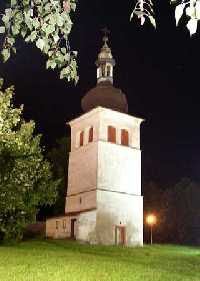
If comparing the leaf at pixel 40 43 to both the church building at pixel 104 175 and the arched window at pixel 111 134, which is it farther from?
the arched window at pixel 111 134

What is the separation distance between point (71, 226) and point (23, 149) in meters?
14.6

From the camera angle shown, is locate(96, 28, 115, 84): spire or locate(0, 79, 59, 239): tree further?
locate(96, 28, 115, 84): spire

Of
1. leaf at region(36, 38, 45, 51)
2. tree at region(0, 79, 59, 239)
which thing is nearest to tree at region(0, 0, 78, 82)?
leaf at region(36, 38, 45, 51)

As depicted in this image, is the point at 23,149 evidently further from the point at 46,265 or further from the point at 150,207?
the point at 150,207

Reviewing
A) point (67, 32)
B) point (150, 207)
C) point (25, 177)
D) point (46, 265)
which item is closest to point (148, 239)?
point (150, 207)

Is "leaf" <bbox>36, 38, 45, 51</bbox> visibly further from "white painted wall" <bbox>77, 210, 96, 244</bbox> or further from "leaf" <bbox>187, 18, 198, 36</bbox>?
"white painted wall" <bbox>77, 210, 96, 244</bbox>

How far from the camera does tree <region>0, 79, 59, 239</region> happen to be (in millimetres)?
25703

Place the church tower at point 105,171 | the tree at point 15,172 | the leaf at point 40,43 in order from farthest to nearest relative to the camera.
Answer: the church tower at point 105,171 < the tree at point 15,172 < the leaf at point 40,43

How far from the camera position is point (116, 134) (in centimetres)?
Result: 4297

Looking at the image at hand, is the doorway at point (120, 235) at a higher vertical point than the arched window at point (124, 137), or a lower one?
lower

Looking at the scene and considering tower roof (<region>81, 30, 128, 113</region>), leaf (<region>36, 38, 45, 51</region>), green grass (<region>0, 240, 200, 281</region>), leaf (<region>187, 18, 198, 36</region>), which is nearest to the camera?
leaf (<region>187, 18, 198, 36</region>)

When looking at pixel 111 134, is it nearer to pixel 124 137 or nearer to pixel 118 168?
pixel 124 137

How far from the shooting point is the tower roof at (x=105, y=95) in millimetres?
43281

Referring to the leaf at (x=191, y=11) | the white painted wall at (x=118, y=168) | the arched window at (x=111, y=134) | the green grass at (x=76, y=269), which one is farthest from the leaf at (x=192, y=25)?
the arched window at (x=111, y=134)
